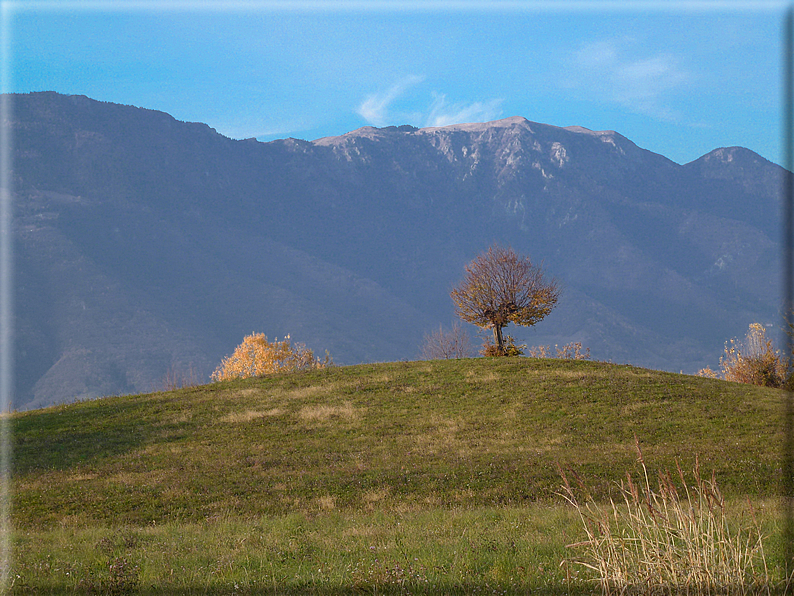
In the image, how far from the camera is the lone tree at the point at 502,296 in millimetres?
A: 47125

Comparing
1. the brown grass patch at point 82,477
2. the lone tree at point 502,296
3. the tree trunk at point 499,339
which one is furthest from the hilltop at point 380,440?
the tree trunk at point 499,339

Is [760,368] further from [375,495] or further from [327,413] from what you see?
[375,495]

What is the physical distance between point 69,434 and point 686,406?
32411mm

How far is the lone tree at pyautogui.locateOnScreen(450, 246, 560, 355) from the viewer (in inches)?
1855

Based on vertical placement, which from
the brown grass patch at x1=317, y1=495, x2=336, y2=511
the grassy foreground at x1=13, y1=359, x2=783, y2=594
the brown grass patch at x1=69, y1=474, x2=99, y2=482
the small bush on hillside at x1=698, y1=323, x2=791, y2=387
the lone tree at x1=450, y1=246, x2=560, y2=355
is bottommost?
the brown grass patch at x1=317, y1=495, x2=336, y2=511

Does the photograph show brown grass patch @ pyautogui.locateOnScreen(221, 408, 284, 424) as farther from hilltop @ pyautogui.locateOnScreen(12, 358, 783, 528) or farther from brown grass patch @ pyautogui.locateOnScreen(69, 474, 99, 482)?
brown grass patch @ pyautogui.locateOnScreen(69, 474, 99, 482)

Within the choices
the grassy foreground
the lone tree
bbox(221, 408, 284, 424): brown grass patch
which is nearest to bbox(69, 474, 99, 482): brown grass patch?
the grassy foreground

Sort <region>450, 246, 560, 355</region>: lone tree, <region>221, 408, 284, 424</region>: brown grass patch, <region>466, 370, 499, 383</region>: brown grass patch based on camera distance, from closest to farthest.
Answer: <region>221, 408, 284, 424</region>: brown grass patch, <region>466, 370, 499, 383</region>: brown grass patch, <region>450, 246, 560, 355</region>: lone tree

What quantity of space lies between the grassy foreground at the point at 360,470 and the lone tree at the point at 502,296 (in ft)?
20.9

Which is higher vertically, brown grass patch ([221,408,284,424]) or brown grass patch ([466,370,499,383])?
brown grass patch ([466,370,499,383])

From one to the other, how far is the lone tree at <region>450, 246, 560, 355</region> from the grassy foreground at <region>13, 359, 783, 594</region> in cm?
638

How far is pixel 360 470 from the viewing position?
22844 millimetres

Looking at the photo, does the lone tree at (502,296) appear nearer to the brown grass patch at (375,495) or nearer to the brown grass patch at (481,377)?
the brown grass patch at (481,377)

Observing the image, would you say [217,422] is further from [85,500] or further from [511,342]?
[511,342]
